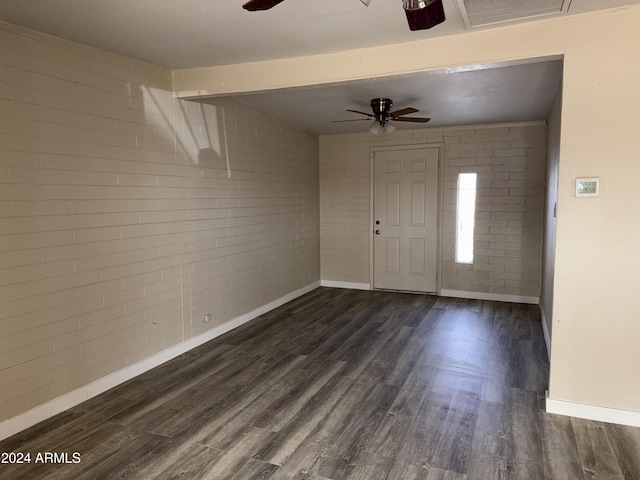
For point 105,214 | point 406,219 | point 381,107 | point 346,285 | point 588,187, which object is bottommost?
point 346,285

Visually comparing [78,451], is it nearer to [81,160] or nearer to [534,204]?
[81,160]

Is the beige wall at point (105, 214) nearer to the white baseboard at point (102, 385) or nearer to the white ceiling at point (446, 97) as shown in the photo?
the white baseboard at point (102, 385)

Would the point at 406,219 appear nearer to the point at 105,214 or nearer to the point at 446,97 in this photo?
the point at 446,97

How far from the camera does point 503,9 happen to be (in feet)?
7.68

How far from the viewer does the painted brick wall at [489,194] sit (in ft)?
18.1

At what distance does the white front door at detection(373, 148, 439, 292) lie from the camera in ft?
19.8

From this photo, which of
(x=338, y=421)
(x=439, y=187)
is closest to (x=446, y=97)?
(x=439, y=187)

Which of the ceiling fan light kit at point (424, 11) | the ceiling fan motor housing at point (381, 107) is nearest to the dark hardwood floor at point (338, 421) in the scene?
the ceiling fan light kit at point (424, 11)

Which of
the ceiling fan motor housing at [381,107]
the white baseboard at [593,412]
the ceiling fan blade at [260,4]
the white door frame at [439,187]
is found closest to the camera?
the ceiling fan blade at [260,4]

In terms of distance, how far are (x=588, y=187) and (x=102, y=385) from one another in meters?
3.63

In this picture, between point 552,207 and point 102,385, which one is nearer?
point 102,385

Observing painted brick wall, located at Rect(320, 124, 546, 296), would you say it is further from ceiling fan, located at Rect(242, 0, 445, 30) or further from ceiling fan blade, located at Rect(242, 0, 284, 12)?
ceiling fan blade, located at Rect(242, 0, 284, 12)

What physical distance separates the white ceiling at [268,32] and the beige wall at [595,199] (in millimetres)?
155

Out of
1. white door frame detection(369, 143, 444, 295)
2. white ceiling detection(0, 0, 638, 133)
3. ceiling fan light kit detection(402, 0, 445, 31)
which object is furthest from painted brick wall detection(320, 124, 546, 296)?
ceiling fan light kit detection(402, 0, 445, 31)
